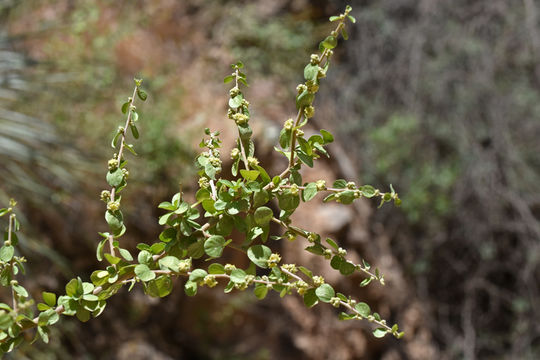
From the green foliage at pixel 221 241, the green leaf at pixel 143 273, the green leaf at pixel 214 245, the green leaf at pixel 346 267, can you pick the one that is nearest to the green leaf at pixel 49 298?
the green foliage at pixel 221 241

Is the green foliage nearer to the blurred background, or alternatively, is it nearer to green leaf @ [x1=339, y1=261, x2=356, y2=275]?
green leaf @ [x1=339, y1=261, x2=356, y2=275]

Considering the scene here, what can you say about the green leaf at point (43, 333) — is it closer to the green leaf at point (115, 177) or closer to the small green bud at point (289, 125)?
the green leaf at point (115, 177)

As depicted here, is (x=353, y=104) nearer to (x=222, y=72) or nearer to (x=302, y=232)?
(x=222, y=72)

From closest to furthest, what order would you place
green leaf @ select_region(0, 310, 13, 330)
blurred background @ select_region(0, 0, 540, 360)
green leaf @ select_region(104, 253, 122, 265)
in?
green leaf @ select_region(0, 310, 13, 330), green leaf @ select_region(104, 253, 122, 265), blurred background @ select_region(0, 0, 540, 360)

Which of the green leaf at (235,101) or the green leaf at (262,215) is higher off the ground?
the green leaf at (235,101)

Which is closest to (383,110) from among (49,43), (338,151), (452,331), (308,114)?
(338,151)

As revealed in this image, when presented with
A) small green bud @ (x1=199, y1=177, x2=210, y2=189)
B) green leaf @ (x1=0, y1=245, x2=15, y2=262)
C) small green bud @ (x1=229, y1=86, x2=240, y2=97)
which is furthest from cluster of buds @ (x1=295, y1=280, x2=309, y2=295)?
green leaf @ (x1=0, y1=245, x2=15, y2=262)
